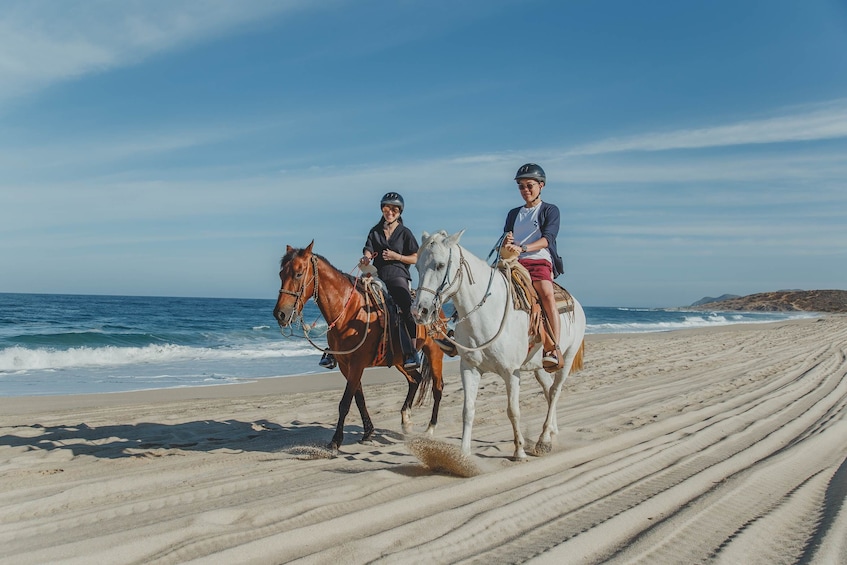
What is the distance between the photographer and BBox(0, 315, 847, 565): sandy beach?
129 inches

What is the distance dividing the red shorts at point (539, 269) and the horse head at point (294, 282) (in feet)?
7.09

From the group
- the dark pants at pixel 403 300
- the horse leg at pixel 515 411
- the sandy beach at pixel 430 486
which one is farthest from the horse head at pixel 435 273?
→ the dark pants at pixel 403 300

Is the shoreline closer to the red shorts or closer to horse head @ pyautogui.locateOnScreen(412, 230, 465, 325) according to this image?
the red shorts

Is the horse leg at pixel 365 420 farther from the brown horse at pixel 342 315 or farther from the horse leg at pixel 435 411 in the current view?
the horse leg at pixel 435 411

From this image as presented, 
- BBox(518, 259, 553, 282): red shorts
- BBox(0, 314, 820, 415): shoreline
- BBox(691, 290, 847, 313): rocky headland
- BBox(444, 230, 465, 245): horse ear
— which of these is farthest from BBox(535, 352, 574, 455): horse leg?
BBox(691, 290, 847, 313): rocky headland

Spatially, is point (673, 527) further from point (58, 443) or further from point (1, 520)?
point (58, 443)

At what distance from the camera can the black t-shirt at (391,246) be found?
692 cm

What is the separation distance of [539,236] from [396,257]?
1679 millimetres

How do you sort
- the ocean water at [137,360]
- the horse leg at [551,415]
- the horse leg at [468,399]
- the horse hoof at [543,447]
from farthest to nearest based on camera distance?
1. the ocean water at [137,360]
2. the horse leg at [551,415]
3. the horse hoof at [543,447]
4. the horse leg at [468,399]

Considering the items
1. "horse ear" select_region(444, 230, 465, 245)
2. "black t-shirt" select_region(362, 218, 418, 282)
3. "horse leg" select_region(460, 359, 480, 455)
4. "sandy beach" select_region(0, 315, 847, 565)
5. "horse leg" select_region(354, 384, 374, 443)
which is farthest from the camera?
"black t-shirt" select_region(362, 218, 418, 282)

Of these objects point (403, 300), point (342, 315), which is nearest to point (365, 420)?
point (342, 315)

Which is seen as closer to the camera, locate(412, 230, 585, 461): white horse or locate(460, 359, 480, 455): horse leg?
locate(412, 230, 585, 461): white horse

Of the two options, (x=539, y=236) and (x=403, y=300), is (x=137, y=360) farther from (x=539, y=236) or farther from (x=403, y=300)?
(x=539, y=236)

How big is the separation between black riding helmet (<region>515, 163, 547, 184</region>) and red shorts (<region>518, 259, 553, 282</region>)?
0.79m
